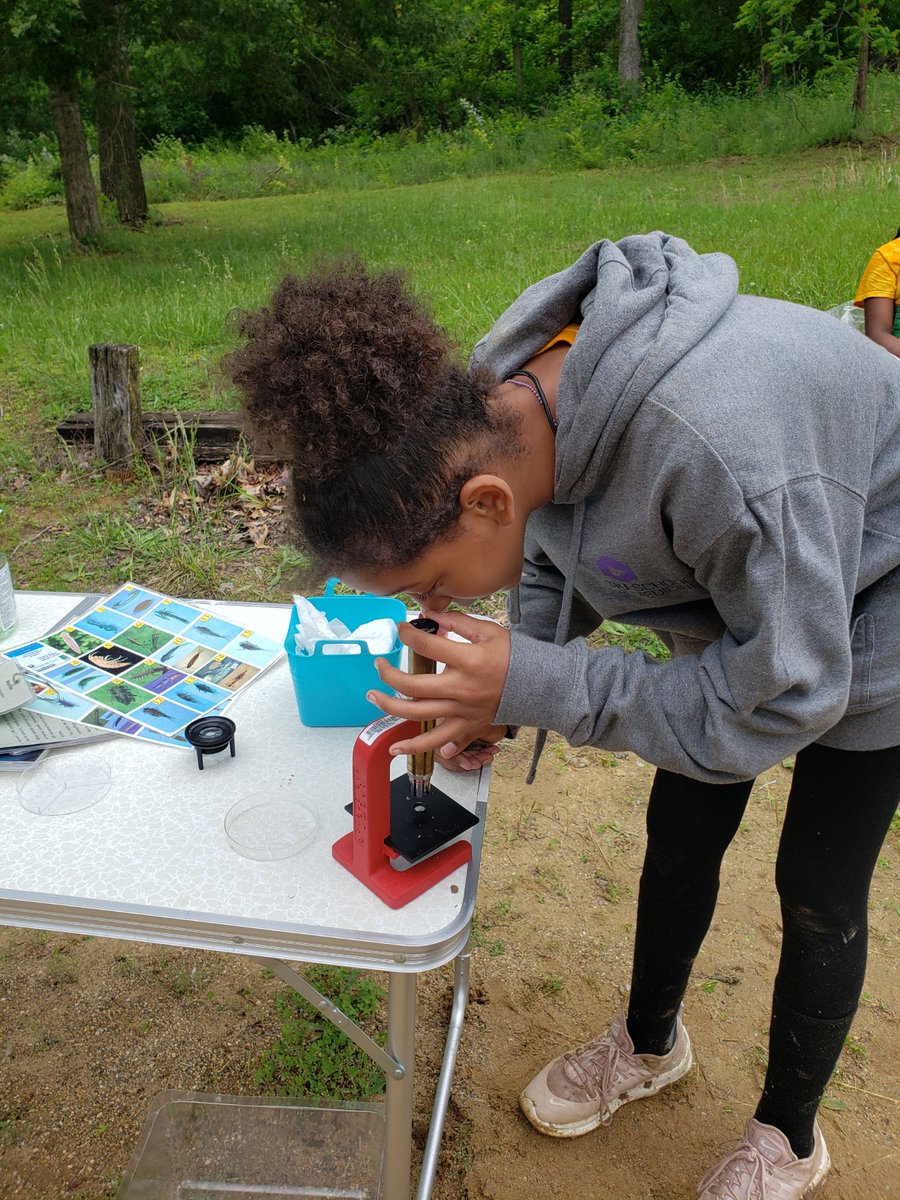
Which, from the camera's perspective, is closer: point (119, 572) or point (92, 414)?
point (119, 572)

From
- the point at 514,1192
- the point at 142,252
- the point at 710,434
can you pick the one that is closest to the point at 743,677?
the point at 710,434

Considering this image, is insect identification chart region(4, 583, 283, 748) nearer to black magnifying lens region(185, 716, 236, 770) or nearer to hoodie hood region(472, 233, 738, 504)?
black magnifying lens region(185, 716, 236, 770)

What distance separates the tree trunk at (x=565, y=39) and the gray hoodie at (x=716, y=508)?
25.2 meters

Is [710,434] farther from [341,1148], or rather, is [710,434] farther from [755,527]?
[341,1148]

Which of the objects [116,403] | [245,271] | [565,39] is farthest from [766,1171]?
[565,39]

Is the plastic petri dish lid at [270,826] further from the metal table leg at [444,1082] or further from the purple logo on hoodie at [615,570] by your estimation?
the metal table leg at [444,1082]

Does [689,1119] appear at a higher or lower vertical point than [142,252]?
lower

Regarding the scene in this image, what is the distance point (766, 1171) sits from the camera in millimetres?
1456

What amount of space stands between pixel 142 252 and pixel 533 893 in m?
8.25

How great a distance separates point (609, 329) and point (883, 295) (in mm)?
3407

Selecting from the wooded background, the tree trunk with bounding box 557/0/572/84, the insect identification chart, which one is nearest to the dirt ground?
the insect identification chart

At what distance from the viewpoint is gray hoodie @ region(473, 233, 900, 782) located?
2.99ft

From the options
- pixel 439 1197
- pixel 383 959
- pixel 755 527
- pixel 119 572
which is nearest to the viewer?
pixel 755 527

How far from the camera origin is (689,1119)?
1758 millimetres
